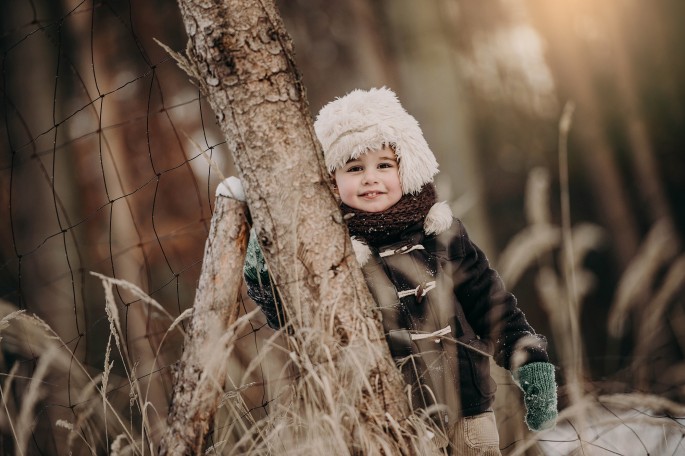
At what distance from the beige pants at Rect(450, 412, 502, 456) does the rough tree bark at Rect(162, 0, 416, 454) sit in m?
0.40

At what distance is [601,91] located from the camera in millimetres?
4195

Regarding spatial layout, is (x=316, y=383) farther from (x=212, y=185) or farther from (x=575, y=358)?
(x=212, y=185)

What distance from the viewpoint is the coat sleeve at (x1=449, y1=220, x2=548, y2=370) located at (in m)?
1.65

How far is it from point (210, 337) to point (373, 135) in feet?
2.39

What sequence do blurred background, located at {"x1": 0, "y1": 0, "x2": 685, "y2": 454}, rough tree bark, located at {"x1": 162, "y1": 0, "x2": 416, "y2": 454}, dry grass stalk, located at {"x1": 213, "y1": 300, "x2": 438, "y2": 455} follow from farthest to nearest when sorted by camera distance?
blurred background, located at {"x1": 0, "y1": 0, "x2": 685, "y2": 454}, rough tree bark, located at {"x1": 162, "y1": 0, "x2": 416, "y2": 454}, dry grass stalk, located at {"x1": 213, "y1": 300, "x2": 438, "y2": 455}

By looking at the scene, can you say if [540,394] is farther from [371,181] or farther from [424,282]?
[371,181]

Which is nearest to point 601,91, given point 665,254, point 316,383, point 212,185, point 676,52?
point 676,52

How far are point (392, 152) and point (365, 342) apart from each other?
0.66 m

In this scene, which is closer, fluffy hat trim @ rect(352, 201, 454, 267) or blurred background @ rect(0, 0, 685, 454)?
fluffy hat trim @ rect(352, 201, 454, 267)

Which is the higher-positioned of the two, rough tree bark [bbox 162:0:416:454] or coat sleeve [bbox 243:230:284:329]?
rough tree bark [bbox 162:0:416:454]

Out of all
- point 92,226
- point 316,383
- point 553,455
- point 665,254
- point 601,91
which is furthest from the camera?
point 92,226

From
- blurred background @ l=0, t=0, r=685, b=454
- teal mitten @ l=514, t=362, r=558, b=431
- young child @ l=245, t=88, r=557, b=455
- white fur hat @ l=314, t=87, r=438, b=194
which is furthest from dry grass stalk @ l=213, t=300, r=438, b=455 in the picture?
blurred background @ l=0, t=0, r=685, b=454

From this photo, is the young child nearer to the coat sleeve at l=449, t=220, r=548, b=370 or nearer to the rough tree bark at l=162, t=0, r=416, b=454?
the coat sleeve at l=449, t=220, r=548, b=370

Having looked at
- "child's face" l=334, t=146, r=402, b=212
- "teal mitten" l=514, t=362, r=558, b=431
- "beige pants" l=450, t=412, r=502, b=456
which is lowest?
"beige pants" l=450, t=412, r=502, b=456
